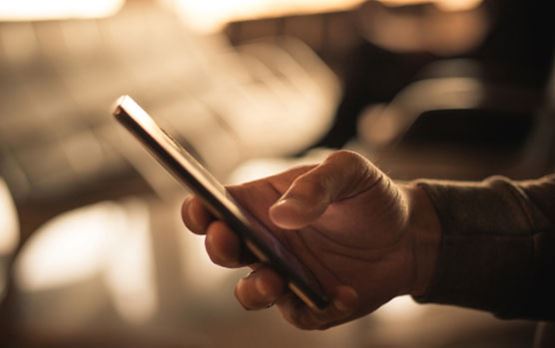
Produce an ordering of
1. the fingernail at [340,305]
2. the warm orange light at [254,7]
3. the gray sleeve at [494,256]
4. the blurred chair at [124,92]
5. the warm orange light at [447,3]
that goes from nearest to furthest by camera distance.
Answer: the fingernail at [340,305] < the gray sleeve at [494,256] < the blurred chair at [124,92] < the warm orange light at [254,7] < the warm orange light at [447,3]

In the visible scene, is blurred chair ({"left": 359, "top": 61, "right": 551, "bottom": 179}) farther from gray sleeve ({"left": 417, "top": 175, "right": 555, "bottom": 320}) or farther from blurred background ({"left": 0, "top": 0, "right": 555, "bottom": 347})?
gray sleeve ({"left": 417, "top": 175, "right": 555, "bottom": 320})

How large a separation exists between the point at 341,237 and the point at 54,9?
1.78 metres

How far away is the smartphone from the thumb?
27 millimetres

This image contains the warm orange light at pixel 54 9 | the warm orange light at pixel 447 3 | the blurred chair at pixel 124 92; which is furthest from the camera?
the warm orange light at pixel 447 3

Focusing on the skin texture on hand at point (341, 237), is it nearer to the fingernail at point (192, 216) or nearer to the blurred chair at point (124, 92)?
the fingernail at point (192, 216)

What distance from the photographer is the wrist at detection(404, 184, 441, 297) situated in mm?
737

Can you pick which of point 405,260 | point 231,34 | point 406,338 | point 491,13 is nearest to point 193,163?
point 405,260

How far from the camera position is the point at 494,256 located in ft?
2.49

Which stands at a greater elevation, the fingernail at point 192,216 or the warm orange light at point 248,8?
the fingernail at point 192,216

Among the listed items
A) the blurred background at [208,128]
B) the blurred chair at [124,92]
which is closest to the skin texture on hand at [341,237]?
the blurred background at [208,128]

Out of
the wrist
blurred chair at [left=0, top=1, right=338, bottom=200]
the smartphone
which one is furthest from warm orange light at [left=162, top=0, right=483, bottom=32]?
the smartphone

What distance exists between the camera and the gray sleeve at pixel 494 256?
29.5 inches

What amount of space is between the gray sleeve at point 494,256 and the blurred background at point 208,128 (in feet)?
A: 1.28

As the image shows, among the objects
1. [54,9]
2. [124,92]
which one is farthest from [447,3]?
[54,9]
